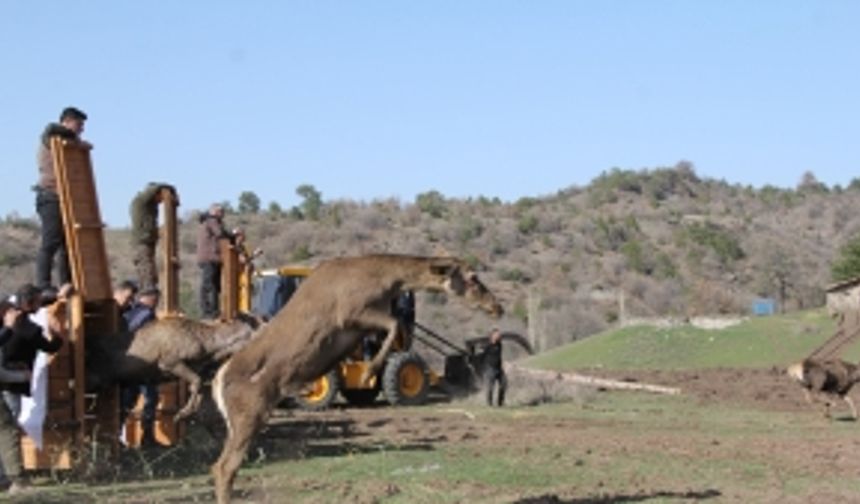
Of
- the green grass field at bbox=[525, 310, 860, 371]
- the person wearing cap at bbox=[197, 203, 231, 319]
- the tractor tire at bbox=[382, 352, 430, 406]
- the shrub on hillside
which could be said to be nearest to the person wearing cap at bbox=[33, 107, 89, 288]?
the person wearing cap at bbox=[197, 203, 231, 319]

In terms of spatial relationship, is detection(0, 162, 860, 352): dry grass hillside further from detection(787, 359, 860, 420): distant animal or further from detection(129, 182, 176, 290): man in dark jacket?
detection(129, 182, 176, 290): man in dark jacket

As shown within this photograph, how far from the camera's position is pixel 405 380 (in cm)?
2548

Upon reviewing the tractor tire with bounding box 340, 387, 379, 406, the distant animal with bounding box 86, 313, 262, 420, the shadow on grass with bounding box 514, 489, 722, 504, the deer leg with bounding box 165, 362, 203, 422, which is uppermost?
the distant animal with bounding box 86, 313, 262, 420

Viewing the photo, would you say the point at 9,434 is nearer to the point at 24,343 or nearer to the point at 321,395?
the point at 24,343

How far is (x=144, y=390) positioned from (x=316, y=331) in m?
5.73

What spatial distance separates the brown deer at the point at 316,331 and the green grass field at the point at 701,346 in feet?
91.7

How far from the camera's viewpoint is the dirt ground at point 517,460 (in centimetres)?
1321

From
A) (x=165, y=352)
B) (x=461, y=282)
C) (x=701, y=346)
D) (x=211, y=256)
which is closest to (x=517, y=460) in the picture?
(x=165, y=352)

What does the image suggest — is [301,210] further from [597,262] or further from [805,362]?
[805,362]

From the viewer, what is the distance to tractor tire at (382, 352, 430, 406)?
25.2 meters

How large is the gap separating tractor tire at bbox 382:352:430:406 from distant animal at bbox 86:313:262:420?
9.93 metres

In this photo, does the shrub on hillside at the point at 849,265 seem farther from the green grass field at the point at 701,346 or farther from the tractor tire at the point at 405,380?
the tractor tire at the point at 405,380

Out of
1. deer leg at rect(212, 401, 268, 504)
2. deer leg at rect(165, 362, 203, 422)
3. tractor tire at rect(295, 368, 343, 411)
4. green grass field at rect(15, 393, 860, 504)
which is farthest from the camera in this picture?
tractor tire at rect(295, 368, 343, 411)

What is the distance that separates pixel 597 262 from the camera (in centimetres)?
7319
